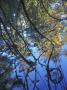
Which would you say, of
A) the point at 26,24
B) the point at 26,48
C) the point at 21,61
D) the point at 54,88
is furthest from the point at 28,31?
the point at 54,88

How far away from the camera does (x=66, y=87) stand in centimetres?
443

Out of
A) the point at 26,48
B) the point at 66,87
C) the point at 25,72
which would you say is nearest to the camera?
the point at 66,87

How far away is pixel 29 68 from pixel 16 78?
0.36m

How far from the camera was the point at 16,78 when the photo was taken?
5.09 meters

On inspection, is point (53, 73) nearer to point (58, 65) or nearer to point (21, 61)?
point (58, 65)

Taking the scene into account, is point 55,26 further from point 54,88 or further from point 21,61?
point 54,88

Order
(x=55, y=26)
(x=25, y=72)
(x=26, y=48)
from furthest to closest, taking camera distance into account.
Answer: (x=55, y=26), (x=26, y=48), (x=25, y=72)

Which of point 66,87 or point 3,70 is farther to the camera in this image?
point 3,70

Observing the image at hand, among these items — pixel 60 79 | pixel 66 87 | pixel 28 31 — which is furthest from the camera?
pixel 28 31

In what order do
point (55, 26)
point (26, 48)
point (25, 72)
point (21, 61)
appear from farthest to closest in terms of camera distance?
point (55, 26) < point (26, 48) < point (21, 61) < point (25, 72)

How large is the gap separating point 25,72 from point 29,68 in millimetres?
121

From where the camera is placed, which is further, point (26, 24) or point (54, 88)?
point (26, 24)

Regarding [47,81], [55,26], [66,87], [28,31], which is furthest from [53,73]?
[55,26]

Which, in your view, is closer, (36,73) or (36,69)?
(36,73)
